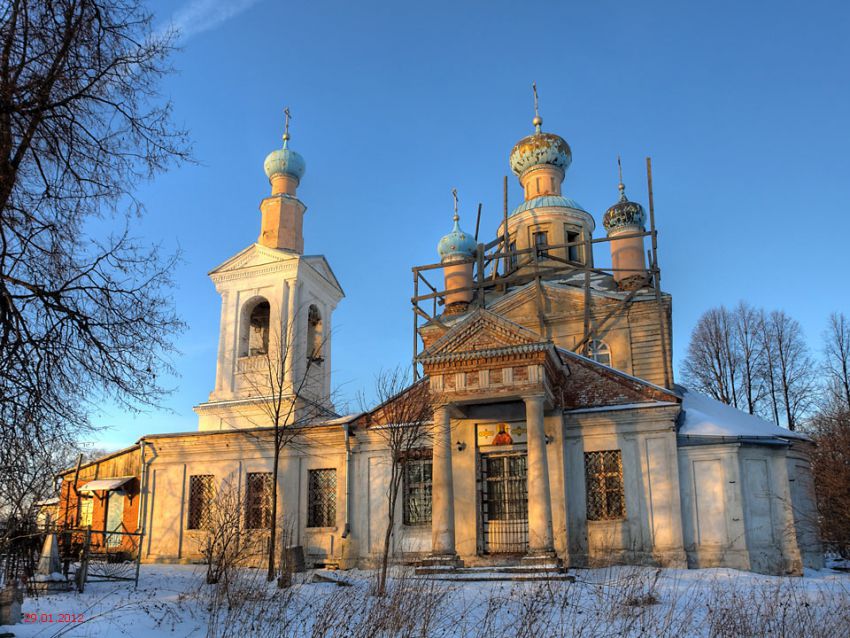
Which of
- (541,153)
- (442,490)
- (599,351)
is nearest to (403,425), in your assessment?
(442,490)

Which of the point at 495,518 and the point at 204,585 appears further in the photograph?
the point at 495,518

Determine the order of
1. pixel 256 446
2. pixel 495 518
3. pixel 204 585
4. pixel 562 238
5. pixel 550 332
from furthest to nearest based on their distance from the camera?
1. pixel 562 238
2. pixel 550 332
3. pixel 256 446
4. pixel 495 518
5. pixel 204 585

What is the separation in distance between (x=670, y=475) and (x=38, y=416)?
13650 mm

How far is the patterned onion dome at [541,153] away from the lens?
103ft

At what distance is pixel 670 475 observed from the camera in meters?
16.9

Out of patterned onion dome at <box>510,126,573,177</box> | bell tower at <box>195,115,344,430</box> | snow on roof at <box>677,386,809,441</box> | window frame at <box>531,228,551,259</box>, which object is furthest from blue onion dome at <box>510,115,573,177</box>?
snow on roof at <box>677,386,809,441</box>

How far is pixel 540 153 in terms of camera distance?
103ft

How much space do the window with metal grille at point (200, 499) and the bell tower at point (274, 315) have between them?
3.54m

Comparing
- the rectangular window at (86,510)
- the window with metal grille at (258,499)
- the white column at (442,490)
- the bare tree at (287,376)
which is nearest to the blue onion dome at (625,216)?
the bare tree at (287,376)

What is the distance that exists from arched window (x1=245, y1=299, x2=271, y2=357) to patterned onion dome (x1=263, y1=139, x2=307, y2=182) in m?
4.94

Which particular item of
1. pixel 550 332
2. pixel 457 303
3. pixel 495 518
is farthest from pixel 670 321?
pixel 495 518

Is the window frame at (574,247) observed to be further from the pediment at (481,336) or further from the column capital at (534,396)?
the column capital at (534,396)

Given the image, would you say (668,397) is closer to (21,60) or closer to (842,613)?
(842,613)

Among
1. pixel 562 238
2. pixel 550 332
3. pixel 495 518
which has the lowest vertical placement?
pixel 495 518
